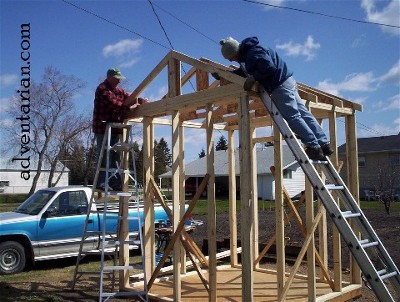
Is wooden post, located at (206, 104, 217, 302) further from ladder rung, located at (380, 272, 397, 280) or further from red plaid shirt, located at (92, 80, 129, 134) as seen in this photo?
ladder rung, located at (380, 272, 397, 280)

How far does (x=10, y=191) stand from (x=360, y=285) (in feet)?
167

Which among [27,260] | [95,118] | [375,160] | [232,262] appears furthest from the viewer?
[375,160]

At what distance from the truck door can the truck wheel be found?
0.41m

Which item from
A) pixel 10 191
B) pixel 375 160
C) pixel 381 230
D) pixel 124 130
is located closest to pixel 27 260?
pixel 124 130

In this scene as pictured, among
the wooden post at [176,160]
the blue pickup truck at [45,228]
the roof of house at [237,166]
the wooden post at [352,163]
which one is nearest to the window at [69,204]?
the blue pickup truck at [45,228]

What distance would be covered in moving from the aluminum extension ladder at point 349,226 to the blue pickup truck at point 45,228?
5.49 m

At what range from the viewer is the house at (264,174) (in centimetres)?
3177

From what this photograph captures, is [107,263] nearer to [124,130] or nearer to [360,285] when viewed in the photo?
[124,130]

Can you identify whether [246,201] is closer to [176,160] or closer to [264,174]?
[176,160]

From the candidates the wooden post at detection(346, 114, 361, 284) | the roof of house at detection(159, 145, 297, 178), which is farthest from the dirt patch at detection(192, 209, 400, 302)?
the roof of house at detection(159, 145, 297, 178)

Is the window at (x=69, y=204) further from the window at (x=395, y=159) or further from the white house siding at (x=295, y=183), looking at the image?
the window at (x=395, y=159)

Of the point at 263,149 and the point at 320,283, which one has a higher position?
the point at 263,149

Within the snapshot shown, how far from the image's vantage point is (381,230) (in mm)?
13492

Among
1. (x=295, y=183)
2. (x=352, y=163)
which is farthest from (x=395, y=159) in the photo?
(x=352, y=163)
